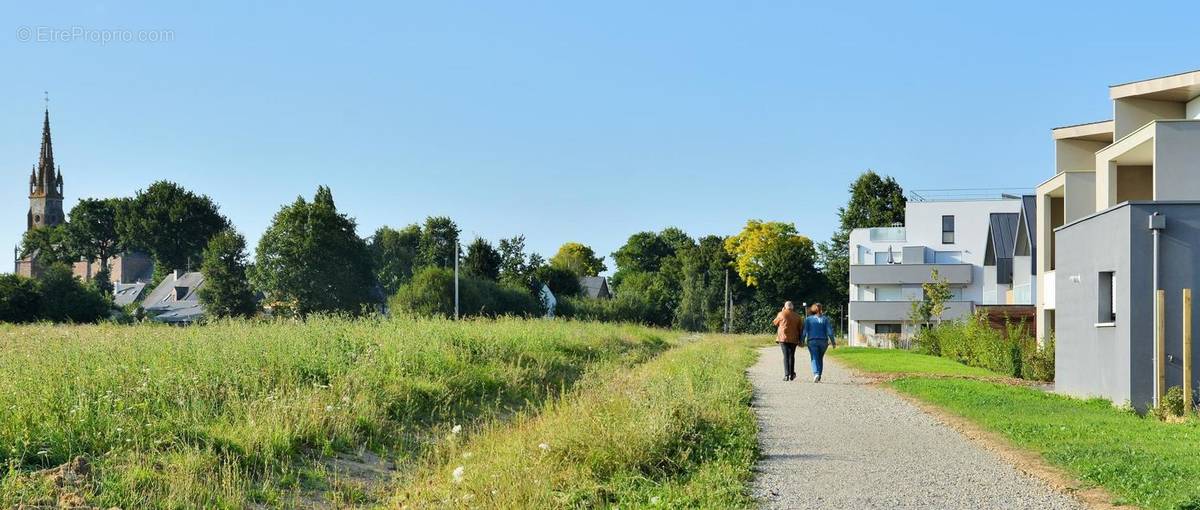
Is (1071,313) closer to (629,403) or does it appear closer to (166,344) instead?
(629,403)

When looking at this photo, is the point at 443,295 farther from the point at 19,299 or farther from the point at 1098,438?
the point at 1098,438

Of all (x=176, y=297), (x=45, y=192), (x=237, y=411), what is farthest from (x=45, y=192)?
(x=237, y=411)

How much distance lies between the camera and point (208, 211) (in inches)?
3718

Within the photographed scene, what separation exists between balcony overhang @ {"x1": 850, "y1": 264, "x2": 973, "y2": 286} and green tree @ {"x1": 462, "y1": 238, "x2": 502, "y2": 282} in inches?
990

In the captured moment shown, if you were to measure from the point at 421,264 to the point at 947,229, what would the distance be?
156ft

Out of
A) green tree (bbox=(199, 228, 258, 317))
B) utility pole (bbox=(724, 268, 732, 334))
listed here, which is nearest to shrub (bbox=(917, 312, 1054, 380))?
utility pole (bbox=(724, 268, 732, 334))

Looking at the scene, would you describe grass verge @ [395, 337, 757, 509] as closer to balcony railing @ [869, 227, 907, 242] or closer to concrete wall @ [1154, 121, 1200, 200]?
concrete wall @ [1154, 121, 1200, 200]

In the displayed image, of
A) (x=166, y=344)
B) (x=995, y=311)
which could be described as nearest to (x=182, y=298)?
(x=995, y=311)

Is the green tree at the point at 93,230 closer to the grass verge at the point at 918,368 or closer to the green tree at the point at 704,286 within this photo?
the green tree at the point at 704,286

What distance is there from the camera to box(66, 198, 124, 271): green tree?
9894cm

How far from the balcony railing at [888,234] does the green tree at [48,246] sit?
73.0 meters

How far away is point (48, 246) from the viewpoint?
336ft

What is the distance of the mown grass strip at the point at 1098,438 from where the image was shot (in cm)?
864

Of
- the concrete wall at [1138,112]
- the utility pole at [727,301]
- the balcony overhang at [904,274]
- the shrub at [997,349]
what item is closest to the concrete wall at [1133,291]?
the shrub at [997,349]
